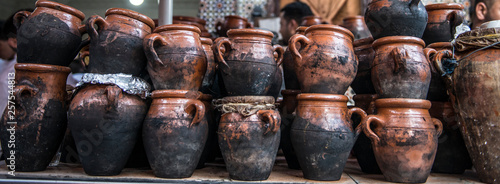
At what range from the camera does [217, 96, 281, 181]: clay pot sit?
205 cm

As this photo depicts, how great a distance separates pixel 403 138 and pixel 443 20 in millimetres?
1066

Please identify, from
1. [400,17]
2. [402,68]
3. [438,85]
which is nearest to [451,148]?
[438,85]

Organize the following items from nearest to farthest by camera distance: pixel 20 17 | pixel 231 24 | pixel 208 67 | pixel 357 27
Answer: pixel 20 17 → pixel 208 67 → pixel 231 24 → pixel 357 27

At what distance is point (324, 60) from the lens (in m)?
2.18

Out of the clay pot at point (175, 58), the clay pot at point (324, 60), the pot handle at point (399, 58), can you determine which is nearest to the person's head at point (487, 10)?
the pot handle at point (399, 58)

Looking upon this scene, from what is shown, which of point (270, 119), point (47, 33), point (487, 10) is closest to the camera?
point (270, 119)

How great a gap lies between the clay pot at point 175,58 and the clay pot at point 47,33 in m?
0.62

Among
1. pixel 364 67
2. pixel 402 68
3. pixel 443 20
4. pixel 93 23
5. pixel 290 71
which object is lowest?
pixel 290 71

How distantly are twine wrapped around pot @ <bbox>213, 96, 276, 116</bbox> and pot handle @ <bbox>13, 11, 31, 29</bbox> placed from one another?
1446mm

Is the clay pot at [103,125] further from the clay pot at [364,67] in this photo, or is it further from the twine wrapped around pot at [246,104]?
the clay pot at [364,67]

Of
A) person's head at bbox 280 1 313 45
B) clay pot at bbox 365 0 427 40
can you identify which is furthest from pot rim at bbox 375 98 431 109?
person's head at bbox 280 1 313 45

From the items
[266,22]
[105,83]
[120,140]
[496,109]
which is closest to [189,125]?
[120,140]

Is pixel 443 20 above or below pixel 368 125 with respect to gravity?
above

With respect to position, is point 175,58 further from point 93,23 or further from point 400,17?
point 400,17
